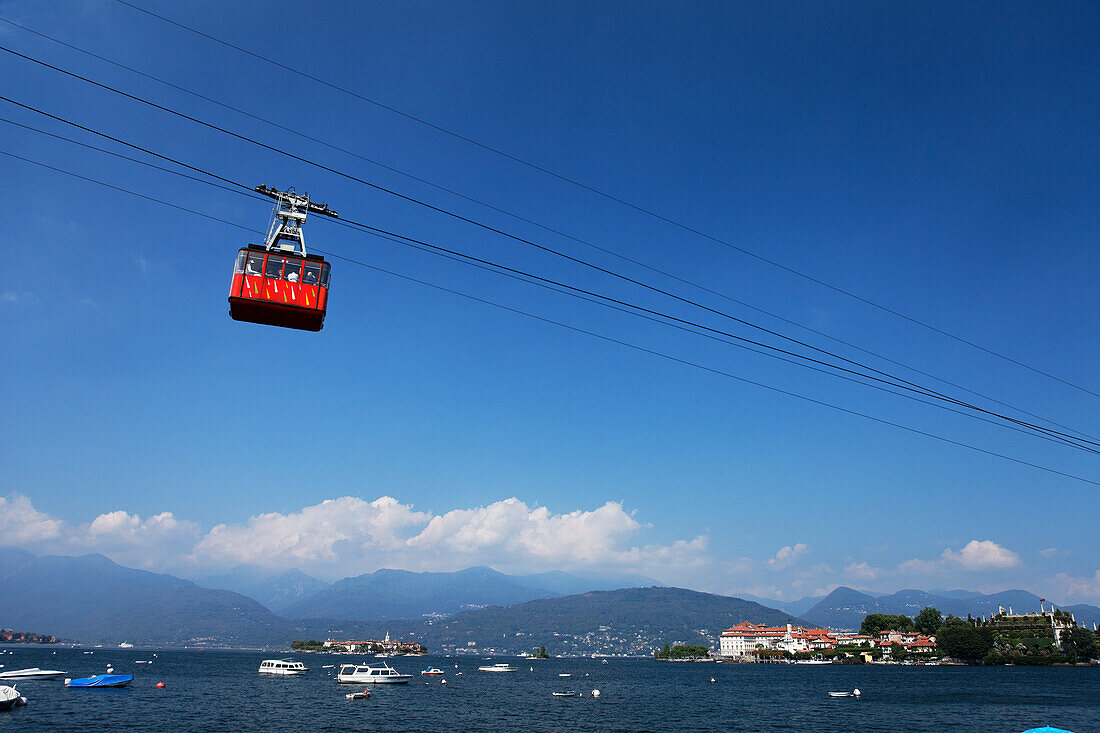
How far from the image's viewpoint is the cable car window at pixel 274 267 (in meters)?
18.7

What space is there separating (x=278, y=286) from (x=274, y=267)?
0.58m

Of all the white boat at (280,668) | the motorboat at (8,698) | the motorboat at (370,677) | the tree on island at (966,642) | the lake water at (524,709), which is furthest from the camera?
the tree on island at (966,642)

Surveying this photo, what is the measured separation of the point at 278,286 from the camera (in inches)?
736

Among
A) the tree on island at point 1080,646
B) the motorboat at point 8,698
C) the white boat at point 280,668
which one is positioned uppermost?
the motorboat at point 8,698

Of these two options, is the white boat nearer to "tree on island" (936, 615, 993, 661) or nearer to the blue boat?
the blue boat

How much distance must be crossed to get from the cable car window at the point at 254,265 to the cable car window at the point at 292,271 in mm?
670

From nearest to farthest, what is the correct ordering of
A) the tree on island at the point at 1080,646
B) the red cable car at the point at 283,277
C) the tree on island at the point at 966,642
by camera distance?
1. the red cable car at the point at 283,277
2. the tree on island at the point at 966,642
3. the tree on island at the point at 1080,646

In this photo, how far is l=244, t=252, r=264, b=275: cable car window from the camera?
60.8 feet

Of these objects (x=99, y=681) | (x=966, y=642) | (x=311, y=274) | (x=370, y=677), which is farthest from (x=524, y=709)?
(x=966, y=642)

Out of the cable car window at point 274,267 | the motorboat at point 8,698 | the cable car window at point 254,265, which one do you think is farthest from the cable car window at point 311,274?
the motorboat at point 8,698

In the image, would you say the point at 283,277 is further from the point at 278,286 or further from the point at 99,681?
the point at 99,681

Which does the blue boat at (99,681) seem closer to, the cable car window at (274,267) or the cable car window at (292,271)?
the cable car window at (274,267)

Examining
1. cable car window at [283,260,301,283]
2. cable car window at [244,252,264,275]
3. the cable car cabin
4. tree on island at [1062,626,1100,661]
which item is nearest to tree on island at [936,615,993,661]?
tree on island at [1062,626,1100,661]

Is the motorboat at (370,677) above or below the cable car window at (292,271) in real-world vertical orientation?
below
